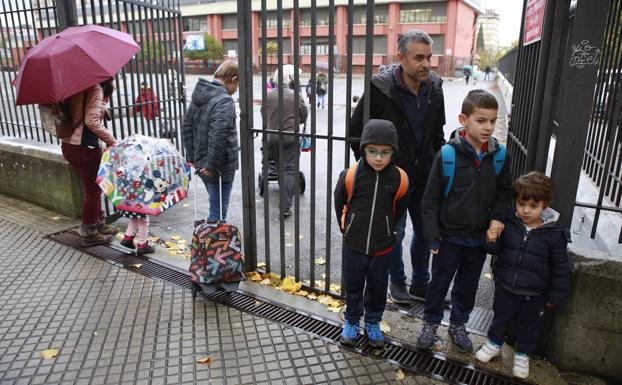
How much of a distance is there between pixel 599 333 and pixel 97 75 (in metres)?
4.25

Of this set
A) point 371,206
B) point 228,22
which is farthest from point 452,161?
point 228,22

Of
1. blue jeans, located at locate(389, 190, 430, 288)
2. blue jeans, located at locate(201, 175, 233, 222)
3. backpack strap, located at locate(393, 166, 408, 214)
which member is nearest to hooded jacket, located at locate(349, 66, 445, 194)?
blue jeans, located at locate(389, 190, 430, 288)

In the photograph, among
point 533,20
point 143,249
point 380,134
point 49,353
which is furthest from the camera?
point 143,249

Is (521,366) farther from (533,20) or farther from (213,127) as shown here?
(213,127)

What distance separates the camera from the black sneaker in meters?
3.80

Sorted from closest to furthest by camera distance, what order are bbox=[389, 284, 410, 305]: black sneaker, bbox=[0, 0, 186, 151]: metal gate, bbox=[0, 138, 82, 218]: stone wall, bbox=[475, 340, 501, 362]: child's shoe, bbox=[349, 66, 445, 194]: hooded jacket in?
1. bbox=[475, 340, 501, 362]: child's shoe
2. bbox=[349, 66, 445, 194]: hooded jacket
3. bbox=[389, 284, 410, 305]: black sneaker
4. bbox=[0, 138, 82, 218]: stone wall
5. bbox=[0, 0, 186, 151]: metal gate

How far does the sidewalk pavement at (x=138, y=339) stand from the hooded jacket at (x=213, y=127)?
135cm

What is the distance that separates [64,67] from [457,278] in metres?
3.62

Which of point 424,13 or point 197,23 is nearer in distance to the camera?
point 424,13

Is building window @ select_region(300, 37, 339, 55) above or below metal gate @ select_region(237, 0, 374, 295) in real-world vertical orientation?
above

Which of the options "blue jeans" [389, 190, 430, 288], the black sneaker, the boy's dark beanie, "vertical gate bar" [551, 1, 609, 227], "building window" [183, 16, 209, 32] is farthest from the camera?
"building window" [183, 16, 209, 32]

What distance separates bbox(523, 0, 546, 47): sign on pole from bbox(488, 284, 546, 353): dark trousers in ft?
5.97

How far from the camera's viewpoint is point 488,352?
307 cm

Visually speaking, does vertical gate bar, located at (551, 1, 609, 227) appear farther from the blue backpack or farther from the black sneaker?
the black sneaker
